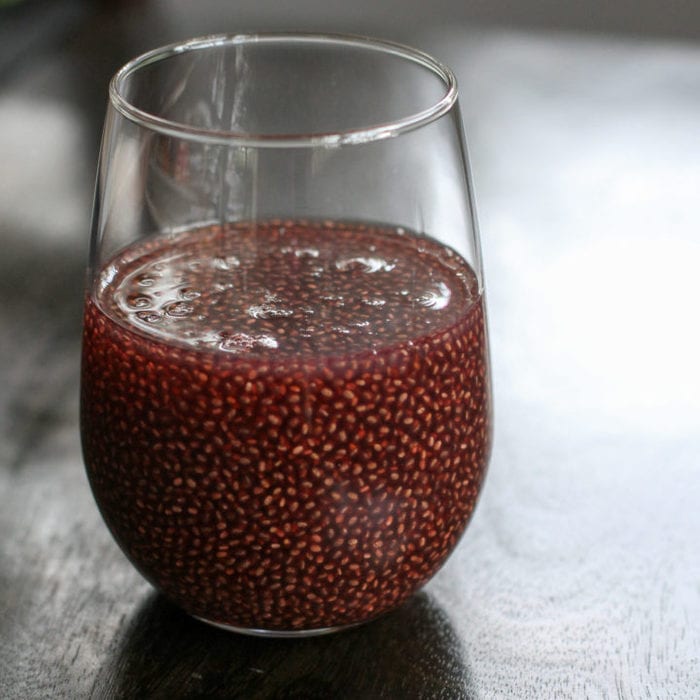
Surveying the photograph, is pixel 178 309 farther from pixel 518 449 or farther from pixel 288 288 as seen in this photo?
pixel 518 449

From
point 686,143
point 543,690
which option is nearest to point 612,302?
point 686,143

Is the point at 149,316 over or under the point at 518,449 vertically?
over

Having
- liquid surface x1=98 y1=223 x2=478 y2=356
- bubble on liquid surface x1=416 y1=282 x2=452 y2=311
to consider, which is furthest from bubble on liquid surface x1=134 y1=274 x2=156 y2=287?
bubble on liquid surface x1=416 y1=282 x2=452 y2=311

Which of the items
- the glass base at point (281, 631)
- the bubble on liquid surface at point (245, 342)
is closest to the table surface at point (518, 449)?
the glass base at point (281, 631)

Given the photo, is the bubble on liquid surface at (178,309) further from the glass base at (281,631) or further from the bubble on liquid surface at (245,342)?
the glass base at (281,631)

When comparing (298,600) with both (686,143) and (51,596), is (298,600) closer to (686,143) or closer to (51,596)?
(51,596)

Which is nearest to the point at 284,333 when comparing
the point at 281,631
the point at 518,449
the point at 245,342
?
the point at 245,342
